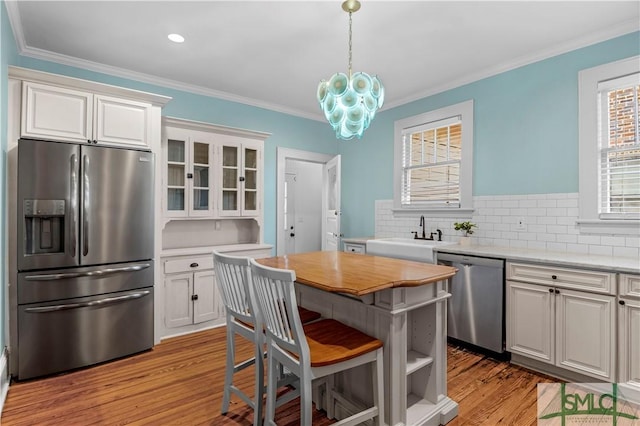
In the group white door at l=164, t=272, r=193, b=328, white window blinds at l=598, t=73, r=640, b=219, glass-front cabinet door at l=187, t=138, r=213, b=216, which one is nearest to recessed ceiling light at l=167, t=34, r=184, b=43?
glass-front cabinet door at l=187, t=138, r=213, b=216

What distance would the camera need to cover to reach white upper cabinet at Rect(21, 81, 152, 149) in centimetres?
256

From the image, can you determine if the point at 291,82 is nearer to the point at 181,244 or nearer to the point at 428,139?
the point at 428,139

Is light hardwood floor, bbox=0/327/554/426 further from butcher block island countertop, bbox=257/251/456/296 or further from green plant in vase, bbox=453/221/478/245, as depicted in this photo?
green plant in vase, bbox=453/221/478/245

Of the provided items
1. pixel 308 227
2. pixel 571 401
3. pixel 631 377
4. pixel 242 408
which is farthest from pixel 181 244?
pixel 631 377

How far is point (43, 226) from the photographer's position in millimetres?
2590

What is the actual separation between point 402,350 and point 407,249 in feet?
5.83

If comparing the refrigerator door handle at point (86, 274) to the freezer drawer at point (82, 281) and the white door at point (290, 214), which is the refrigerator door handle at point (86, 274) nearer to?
the freezer drawer at point (82, 281)

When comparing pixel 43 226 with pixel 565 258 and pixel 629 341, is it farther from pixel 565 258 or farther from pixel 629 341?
pixel 629 341

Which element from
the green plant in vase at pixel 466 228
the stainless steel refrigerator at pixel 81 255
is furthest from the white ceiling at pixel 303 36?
→ the green plant in vase at pixel 466 228

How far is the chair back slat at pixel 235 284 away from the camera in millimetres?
1837

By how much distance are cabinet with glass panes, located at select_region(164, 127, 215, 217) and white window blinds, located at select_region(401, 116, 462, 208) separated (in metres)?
2.45

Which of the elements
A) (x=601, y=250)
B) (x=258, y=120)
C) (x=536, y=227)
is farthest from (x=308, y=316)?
(x=258, y=120)

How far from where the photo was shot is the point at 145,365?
9.12ft

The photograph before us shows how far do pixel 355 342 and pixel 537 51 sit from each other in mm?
3124
